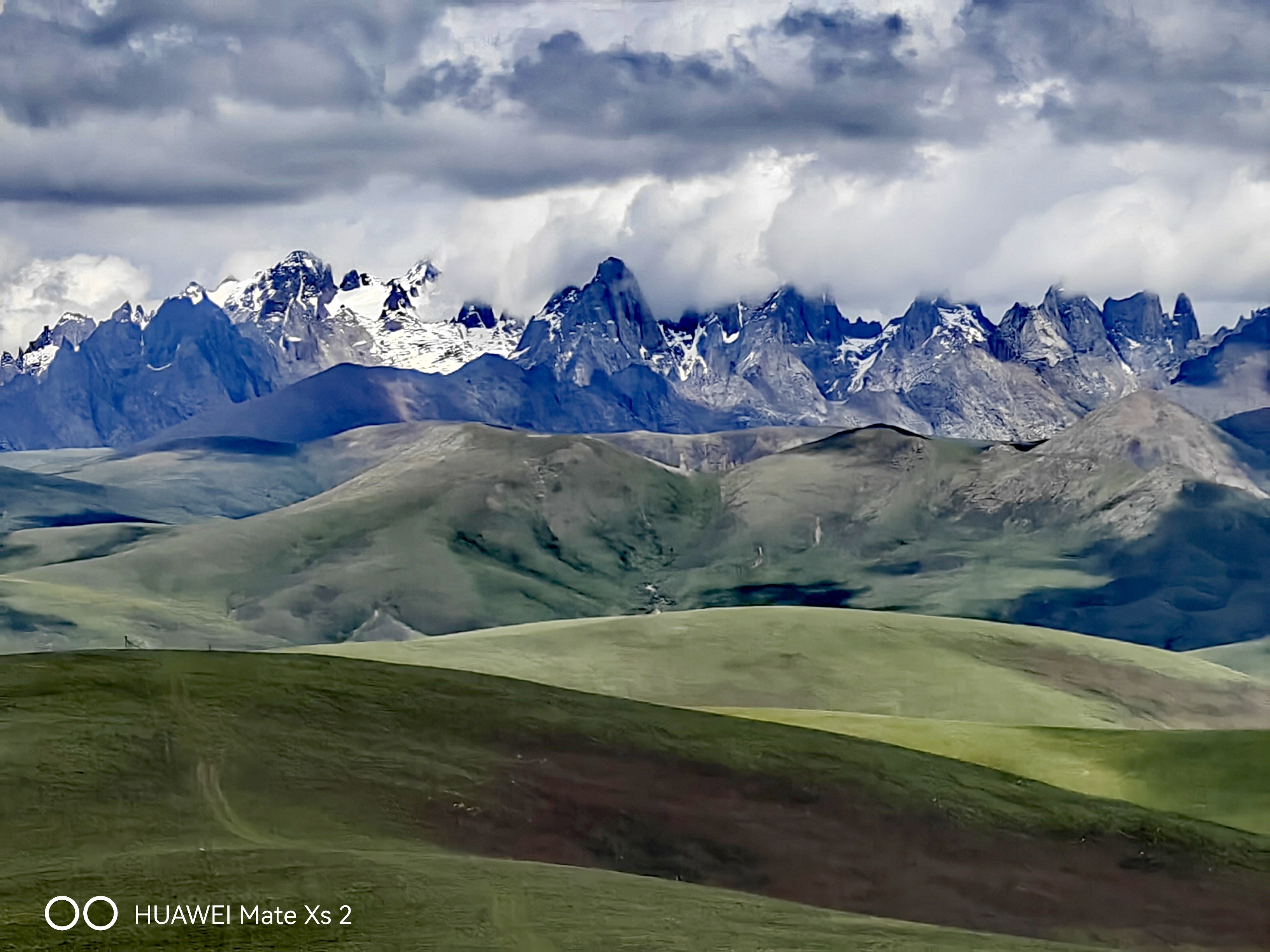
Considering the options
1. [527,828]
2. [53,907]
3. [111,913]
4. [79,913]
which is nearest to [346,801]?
[527,828]

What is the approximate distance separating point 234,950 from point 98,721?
39502 mm

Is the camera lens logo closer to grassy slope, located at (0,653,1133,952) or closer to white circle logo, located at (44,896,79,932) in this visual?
white circle logo, located at (44,896,79,932)

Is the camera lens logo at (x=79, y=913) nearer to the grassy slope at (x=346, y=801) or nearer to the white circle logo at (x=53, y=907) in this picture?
the white circle logo at (x=53, y=907)

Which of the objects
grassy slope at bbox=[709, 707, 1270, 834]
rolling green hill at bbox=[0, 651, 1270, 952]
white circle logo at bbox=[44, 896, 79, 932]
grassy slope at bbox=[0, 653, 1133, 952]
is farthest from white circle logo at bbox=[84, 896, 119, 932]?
grassy slope at bbox=[709, 707, 1270, 834]

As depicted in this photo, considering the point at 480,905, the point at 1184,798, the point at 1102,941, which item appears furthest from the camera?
the point at 1184,798

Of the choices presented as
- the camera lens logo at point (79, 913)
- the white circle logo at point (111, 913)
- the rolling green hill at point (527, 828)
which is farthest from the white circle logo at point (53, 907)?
the rolling green hill at point (527, 828)

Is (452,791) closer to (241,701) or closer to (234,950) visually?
(241,701)

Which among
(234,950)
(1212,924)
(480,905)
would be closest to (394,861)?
(480,905)

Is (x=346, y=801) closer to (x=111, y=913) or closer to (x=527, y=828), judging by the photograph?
(x=527, y=828)

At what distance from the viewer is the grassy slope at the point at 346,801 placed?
67125mm

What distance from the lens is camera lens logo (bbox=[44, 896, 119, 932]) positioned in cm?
6209

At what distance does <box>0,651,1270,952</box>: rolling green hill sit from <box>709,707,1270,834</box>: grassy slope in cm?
798

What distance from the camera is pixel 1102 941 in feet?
264

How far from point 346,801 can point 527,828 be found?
32.1ft
